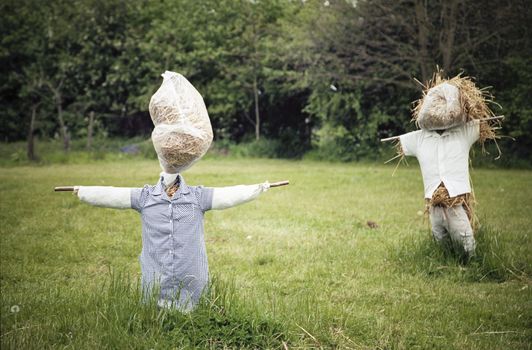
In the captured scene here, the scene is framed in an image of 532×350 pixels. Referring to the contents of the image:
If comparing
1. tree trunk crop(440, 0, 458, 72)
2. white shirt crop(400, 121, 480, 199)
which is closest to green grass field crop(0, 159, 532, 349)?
white shirt crop(400, 121, 480, 199)

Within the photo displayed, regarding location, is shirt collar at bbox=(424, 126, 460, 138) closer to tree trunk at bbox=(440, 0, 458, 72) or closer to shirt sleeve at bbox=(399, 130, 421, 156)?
shirt sleeve at bbox=(399, 130, 421, 156)

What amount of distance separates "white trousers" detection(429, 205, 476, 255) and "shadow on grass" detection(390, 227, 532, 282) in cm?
10

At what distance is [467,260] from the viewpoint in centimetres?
588

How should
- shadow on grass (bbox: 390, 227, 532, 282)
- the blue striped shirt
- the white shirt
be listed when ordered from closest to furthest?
the blue striped shirt < shadow on grass (bbox: 390, 227, 532, 282) < the white shirt

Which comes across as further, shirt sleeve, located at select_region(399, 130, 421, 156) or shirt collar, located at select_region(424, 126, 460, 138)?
shirt sleeve, located at select_region(399, 130, 421, 156)

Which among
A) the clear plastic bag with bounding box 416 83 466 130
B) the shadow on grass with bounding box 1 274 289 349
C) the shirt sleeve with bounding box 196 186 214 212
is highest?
the clear plastic bag with bounding box 416 83 466 130

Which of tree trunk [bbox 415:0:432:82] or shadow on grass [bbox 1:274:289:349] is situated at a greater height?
tree trunk [bbox 415:0:432:82]

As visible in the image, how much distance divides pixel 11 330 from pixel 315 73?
1896 cm

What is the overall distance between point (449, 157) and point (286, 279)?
7.54ft

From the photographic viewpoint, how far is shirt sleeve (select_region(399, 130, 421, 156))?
20.2 feet

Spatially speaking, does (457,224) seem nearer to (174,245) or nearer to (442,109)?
(442,109)

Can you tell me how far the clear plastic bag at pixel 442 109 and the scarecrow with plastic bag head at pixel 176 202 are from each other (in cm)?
272

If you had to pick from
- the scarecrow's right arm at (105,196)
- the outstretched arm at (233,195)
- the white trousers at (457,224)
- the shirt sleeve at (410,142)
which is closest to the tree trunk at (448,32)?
the shirt sleeve at (410,142)

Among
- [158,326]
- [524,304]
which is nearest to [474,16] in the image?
[524,304]
